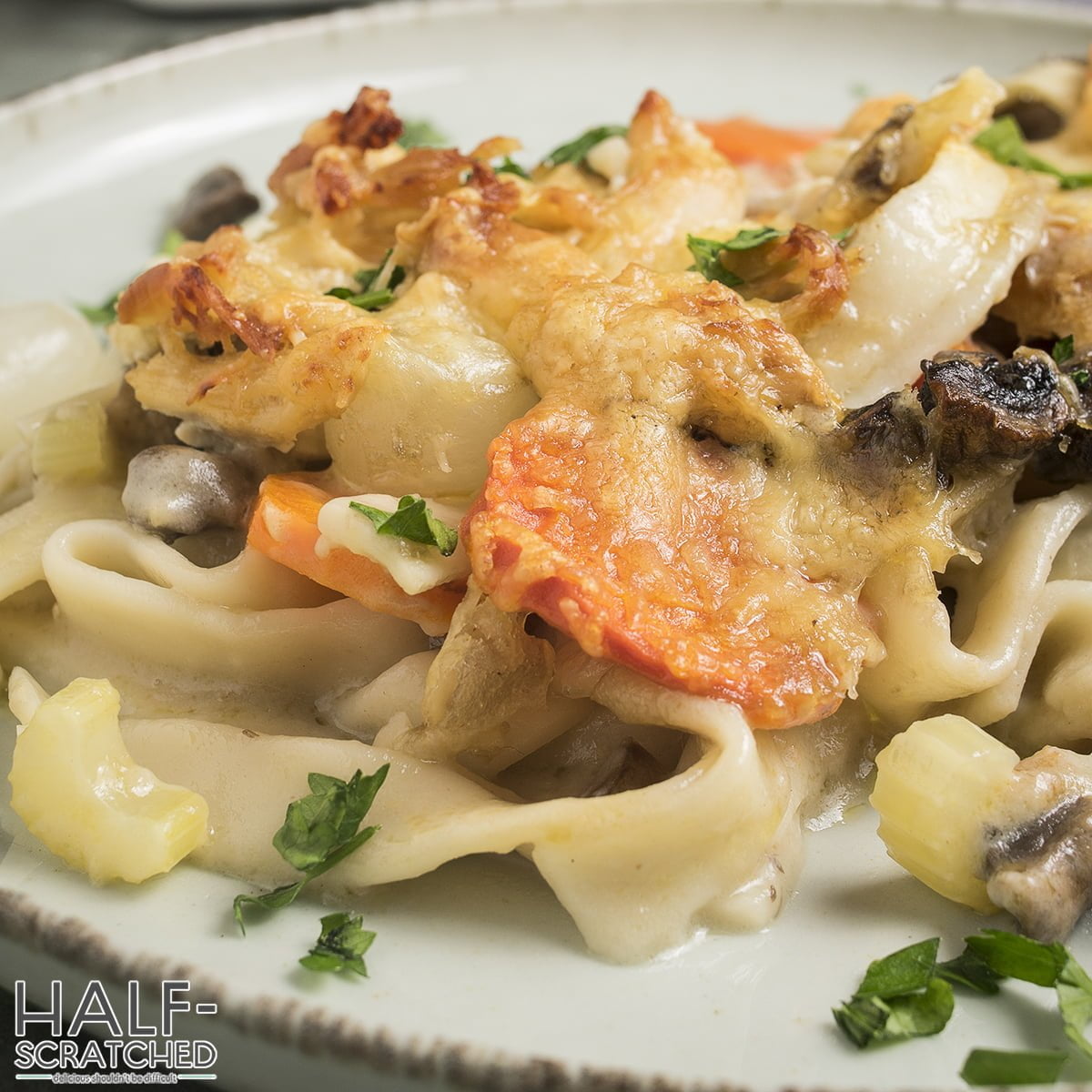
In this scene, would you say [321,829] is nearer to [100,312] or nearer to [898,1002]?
[898,1002]

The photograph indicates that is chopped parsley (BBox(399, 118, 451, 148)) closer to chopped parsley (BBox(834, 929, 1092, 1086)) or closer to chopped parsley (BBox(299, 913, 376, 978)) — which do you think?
chopped parsley (BBox(299, 913, 376, 978))

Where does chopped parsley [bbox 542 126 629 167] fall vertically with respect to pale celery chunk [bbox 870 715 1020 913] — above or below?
above

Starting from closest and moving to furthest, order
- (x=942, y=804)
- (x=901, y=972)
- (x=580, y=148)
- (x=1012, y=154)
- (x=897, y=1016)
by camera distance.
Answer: (x=897, y=1016) → (x=901, y=972) → (x=942, y=804) → (x=1012, y=154) → (x=580, y=148)

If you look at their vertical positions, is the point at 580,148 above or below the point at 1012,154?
below

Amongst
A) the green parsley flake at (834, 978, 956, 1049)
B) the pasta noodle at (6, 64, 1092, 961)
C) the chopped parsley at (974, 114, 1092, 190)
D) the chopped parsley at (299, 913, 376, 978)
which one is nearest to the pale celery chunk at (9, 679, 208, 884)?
the pasta noodle at (6, 64, 1092, 961)

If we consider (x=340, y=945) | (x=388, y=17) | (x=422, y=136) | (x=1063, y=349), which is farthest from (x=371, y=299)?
(x=388, y=17)
